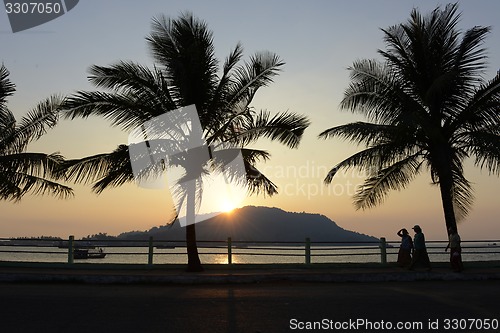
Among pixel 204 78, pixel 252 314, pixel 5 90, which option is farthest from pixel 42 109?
pixel 252 314

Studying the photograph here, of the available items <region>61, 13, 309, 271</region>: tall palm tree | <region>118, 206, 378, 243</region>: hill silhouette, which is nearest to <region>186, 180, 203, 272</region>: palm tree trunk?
<region>61, 13, 309, 271</region>: tall palm tree

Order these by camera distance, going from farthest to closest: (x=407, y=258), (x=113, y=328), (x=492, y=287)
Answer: (x=407, y=258), (x=492, y=287), (x=113, y=328)

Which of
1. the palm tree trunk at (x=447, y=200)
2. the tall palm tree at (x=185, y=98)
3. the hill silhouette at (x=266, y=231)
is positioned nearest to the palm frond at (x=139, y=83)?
the tall palm tree at (x=185, y=98)

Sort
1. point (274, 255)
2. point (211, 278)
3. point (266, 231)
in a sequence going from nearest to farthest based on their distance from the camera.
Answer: point (211, 278)
point (274, 255)
point (266, 231)

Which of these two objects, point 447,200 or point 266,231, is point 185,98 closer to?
point 447,200

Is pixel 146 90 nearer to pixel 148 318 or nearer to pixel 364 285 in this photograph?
pixel 364 285

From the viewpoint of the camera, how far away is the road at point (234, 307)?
28.2 ft

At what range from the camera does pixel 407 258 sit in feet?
65.5

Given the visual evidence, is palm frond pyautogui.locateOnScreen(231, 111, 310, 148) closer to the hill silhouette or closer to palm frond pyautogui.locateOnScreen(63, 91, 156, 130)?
palm frond pyautogui.locateOnScreen(63, 91, 156, 130)

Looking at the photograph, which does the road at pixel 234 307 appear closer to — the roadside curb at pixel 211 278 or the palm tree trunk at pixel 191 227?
the roadside curb at pixel 211 278

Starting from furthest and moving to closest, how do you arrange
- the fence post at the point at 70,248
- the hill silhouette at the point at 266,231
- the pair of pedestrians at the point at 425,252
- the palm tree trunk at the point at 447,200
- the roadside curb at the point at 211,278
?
the hill silhouette at the point at 266,231
the palm tree trunk at the point at 447,200
the fence post at the point at 70,248
the pair of pedestrians at the point at 425,252
the roadside curb at the point at 211,278

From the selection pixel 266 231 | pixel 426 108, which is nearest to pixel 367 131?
pixel 426 108

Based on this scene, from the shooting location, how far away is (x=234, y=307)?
406 inches

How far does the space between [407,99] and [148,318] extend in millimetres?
13990
